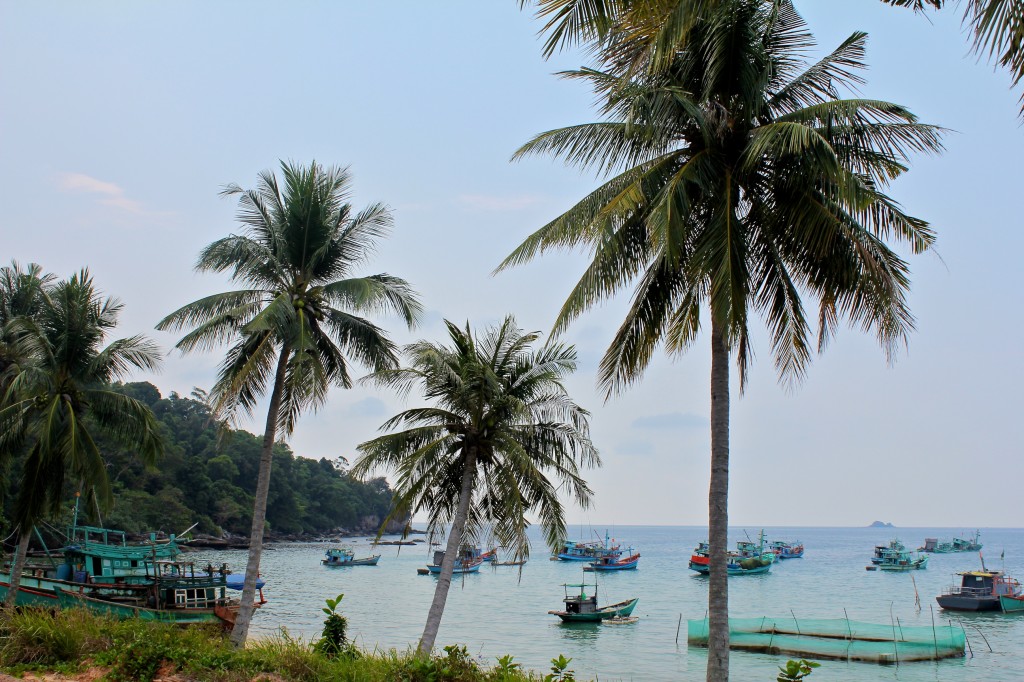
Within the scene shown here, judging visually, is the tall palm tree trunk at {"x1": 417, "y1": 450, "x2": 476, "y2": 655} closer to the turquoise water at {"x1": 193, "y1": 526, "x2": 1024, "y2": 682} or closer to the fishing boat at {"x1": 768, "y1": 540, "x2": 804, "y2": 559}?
the turquoise water at {"x1": 193, "y1": 526, "x2": 1024, "y2": 682}

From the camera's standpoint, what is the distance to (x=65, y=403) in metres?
20.5

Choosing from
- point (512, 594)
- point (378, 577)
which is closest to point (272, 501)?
point (378, 577)

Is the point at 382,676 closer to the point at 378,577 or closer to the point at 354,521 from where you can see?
the point at 378,577

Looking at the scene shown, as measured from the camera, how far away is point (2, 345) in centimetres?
2386

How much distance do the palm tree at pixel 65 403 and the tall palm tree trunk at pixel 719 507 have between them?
15.9 meters

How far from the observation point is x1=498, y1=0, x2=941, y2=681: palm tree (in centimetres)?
1067

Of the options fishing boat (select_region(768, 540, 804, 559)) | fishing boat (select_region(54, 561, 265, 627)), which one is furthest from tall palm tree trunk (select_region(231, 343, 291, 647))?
fishing boat (select_region(768, 540, 804, 559))

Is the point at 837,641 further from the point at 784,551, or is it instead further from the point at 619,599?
the point at 784,551

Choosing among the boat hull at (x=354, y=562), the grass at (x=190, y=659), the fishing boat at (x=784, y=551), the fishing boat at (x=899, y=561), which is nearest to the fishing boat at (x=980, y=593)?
the fishing boat at (x=899, y=561)

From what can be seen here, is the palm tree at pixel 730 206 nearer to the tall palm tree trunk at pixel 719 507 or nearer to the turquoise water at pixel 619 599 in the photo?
the tall palm tree trunk at pixel 719 507

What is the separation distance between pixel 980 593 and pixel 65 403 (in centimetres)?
5184

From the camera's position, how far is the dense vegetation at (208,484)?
84938 mm

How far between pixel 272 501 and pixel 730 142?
407 feet

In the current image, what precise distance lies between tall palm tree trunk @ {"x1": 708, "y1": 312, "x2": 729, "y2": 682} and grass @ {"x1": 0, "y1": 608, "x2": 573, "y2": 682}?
75.4 inches
